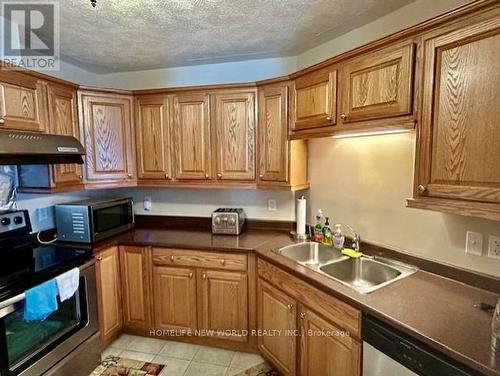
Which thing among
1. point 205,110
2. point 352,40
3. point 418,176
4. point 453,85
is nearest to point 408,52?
point 453,85

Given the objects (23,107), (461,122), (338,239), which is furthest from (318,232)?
(23,107)

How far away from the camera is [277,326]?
1978 millimetres

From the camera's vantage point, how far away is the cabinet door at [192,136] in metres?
2.49

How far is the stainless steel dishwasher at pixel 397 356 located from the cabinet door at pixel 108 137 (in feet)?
7.40

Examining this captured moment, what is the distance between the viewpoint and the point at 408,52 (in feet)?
4.52

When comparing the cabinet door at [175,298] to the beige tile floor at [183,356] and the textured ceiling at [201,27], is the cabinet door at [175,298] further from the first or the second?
the textured ceiling at [201,27]

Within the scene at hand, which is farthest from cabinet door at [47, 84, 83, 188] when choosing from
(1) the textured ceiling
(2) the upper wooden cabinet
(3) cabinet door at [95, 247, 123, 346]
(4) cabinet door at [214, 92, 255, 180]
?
(2) the upper wooden cabinet

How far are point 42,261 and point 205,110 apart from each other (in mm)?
1634

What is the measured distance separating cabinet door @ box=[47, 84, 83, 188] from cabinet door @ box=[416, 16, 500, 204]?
2402 mm

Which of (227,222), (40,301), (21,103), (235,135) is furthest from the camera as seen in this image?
(227,222)

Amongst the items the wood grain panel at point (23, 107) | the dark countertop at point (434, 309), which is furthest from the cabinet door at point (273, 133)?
the wood grain panel at point (23, 107)

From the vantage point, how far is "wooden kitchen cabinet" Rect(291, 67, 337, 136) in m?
1.83

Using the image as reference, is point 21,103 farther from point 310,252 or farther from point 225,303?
point 310,252

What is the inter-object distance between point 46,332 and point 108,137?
1522 millimetres
